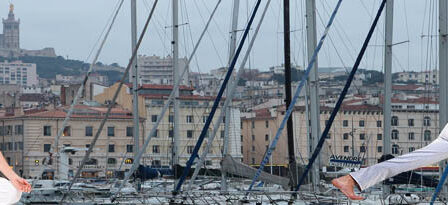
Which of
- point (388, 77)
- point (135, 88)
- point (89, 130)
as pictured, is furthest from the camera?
point (89, 130)

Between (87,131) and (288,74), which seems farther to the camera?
(87,131)

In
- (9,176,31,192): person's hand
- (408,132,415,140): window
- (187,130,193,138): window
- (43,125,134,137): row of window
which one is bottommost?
(408,132,415,140): window

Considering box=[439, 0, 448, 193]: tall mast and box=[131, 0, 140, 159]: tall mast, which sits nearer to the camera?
box=[439, 0, 448, 193]: tall mast

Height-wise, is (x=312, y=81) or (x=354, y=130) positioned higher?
(x=312, y=81)

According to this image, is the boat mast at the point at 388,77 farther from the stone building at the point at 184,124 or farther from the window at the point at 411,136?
the window at the point at 411,136

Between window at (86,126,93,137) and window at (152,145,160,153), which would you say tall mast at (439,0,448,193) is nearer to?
window at (152,145,160,153)

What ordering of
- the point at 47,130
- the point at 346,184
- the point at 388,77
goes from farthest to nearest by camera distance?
the point at 47,130, the point at 388,77, the point at 346,184

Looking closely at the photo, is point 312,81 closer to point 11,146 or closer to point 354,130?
point 11,146

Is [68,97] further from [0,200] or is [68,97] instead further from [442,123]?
[0,200]

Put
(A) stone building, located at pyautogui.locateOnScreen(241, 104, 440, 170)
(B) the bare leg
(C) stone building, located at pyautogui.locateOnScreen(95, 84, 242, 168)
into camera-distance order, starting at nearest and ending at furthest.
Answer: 1. (B) the bare leg
2. (C) stone building, located at pyautogui.locateOnScreen(95, 84, 242, 168)
3. (A) stone building, located at pyautogui.locateOnScreen(241, 104, 440, 170)

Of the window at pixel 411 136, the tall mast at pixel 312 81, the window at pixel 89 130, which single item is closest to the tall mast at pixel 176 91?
the tall mast at pixel 312 81

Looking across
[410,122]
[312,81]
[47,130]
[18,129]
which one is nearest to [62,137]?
[47,130]

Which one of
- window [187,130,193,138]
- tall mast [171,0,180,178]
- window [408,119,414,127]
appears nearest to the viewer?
tall mast [171,0,180,178]

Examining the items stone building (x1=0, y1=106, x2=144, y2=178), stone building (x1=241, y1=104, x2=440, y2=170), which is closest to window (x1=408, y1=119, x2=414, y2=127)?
stone building (x1=241, y1=104, x2=440, y2=170)
